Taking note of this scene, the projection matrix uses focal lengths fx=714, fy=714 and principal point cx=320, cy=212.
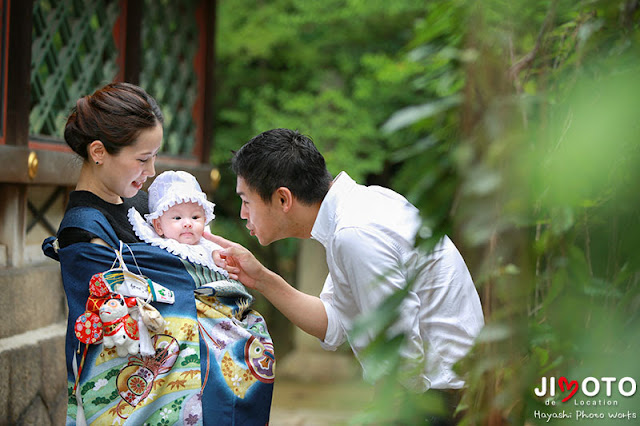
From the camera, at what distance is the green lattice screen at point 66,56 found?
10.6ft

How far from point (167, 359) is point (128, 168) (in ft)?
1.89

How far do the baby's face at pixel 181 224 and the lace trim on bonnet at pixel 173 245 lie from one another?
2 cm

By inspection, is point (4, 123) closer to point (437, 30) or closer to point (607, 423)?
point (437, 30)

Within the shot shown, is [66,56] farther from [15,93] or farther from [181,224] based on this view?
[181,224]

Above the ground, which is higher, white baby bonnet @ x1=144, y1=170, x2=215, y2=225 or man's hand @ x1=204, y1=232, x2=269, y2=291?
white baby bonnet @ x1=144, y1=170, x2=215, y2=225

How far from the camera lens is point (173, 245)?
2.14 m

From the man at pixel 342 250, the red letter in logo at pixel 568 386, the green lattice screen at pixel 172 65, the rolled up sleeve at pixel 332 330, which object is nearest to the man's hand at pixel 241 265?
the man at pixel 342 250

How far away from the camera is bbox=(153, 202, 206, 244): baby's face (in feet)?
7.27

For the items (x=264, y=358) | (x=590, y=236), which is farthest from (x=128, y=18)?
(x=590, y=236)

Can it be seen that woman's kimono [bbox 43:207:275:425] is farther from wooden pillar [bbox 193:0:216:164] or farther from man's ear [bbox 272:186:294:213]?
wooden pillar [bbox 193:0:216:164]

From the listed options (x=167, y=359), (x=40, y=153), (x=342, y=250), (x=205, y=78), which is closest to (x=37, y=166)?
(x=40, y=153)

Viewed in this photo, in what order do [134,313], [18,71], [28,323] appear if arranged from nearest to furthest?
[134,313]
[18,71]
[28,323]

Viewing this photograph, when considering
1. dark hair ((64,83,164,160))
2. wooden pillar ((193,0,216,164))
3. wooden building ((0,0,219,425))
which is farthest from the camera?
wooden pillar ((193,0,216,164))

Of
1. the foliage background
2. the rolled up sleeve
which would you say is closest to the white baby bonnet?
the rolled up sleeve
